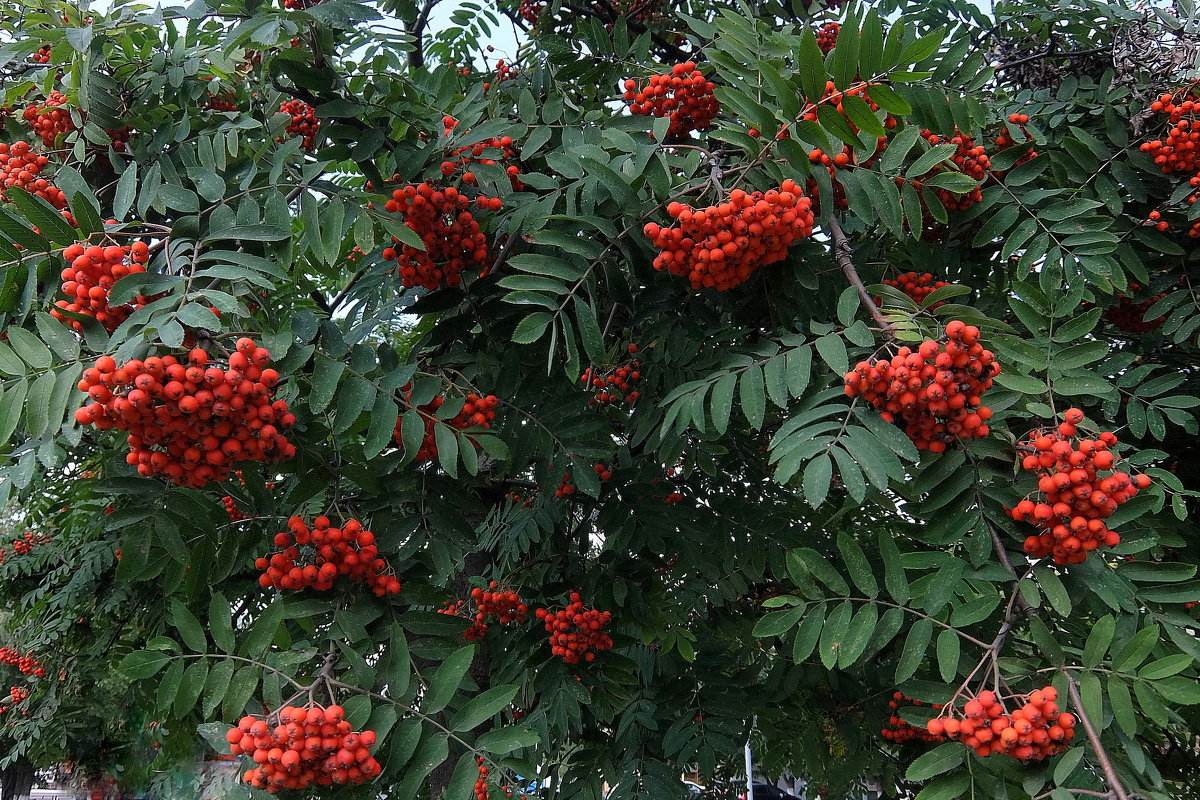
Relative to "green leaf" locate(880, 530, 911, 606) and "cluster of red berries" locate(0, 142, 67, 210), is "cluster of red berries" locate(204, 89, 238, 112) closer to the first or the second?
"cluster of red berries" locate(0, 142, 67, 210)

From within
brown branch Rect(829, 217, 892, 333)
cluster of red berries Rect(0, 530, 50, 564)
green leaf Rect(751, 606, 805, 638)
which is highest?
brown branch Rect(829, 217, 892, 333)

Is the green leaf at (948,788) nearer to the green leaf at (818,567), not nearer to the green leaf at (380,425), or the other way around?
the green leaf at (818,567)

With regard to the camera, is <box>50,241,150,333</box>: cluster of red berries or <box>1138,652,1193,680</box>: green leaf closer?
<box>1138,652,1193,680</box>: green leaf

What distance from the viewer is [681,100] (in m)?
3.06

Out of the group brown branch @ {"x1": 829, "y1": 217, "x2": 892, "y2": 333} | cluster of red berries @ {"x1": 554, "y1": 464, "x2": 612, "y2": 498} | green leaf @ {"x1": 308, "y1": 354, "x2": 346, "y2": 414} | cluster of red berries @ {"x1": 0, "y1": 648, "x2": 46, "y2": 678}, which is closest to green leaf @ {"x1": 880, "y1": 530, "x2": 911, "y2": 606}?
brown branch @ {"x1": 829, "y1": 217, "x2": 892, "y2": 333}

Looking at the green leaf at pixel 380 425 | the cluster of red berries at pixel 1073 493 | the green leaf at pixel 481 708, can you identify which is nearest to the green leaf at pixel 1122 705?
the cluster of red berries at pixel 1073 493

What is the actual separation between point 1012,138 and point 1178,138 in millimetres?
643

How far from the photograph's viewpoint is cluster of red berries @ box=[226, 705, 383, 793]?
186 cm

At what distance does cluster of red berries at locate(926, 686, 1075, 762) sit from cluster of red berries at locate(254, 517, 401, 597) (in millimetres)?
1621

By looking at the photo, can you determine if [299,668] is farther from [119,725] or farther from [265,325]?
[119,725]

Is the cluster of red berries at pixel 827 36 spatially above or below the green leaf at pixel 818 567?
above

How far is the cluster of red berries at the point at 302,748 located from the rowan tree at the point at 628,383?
0.02 metres

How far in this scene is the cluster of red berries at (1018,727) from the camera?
1787mm

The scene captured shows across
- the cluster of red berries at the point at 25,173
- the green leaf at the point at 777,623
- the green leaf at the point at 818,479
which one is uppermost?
the green leaf at the point at 818,479
